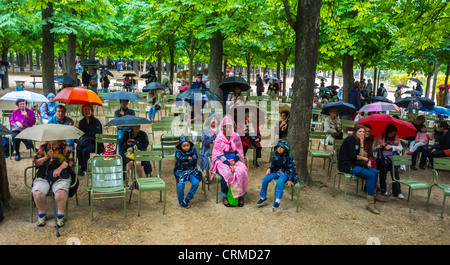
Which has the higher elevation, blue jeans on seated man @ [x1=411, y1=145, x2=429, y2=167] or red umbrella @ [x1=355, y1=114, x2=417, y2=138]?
red umbrella @ [x1=355, y1=114, x2=417, y2=138]

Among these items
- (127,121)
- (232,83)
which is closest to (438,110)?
(232,83)

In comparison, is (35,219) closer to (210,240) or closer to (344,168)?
(210,240)

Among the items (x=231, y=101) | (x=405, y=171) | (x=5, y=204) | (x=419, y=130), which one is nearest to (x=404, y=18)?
(x=419, y=130)

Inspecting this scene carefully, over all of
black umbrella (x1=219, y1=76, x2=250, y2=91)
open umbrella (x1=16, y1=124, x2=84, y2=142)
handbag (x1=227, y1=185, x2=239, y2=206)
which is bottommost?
handbag (x1=227, y1=185, x2=239, y2=206)

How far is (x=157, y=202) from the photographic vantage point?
22.3ft

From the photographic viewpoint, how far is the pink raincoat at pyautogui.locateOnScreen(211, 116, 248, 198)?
21.9 ft

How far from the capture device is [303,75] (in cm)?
773

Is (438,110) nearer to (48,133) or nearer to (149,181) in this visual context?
(149,181)

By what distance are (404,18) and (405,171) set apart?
5072 millimetres

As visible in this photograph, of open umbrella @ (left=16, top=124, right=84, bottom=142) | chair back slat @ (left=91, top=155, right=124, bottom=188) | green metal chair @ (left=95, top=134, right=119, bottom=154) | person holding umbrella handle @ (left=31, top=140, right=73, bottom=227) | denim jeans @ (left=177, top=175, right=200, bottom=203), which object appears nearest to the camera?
open umbrella @ (left=16, top=124, right=84, bottom=142)

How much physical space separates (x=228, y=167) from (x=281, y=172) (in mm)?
1068

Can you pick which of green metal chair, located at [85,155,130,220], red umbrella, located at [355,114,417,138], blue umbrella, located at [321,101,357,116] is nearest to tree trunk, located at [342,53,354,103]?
blue umbrella, located at [321,101,357,116]

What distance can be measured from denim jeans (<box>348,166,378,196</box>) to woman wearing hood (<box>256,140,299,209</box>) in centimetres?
140

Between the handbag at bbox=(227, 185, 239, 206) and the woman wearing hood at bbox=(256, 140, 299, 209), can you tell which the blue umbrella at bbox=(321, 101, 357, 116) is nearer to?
the woman wearing hood at bbox=(256, 140, 299, 209)
